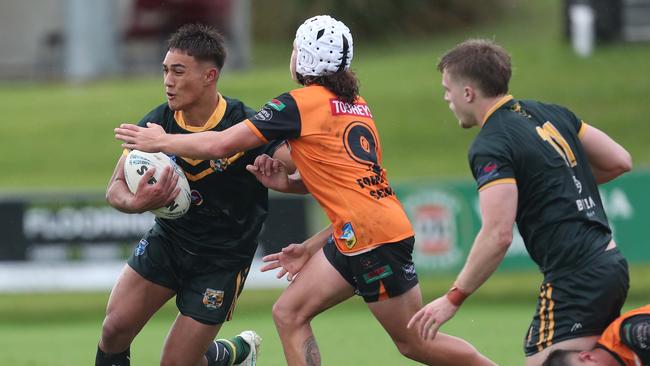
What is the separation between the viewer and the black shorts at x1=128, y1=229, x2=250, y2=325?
6859 mm

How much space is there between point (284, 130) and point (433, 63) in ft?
58.3

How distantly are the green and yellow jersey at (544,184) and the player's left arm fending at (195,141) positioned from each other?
1252 millimetres

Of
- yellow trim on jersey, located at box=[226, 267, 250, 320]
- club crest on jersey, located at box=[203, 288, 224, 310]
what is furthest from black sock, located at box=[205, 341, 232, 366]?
club crest on jersey, located at box=[203, 288, 224, 310]

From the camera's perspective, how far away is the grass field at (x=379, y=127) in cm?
1130

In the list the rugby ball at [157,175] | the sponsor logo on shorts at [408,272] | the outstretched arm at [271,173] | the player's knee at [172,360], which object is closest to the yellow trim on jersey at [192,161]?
the rugby ball at [157,175]

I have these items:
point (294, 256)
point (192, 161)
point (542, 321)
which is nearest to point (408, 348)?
point (294, 256)

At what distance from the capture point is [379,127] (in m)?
20.6

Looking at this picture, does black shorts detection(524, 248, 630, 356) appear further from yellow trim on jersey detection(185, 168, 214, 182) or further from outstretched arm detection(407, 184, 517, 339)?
yellow trim on jersey detection(185, 168, 214, 182)

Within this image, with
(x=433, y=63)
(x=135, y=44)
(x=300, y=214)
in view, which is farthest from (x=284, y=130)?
(x=135, y=44)

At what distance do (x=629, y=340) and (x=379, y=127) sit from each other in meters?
15.3

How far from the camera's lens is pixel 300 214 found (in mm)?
11758

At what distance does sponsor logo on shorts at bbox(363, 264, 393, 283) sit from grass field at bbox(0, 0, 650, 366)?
352cm

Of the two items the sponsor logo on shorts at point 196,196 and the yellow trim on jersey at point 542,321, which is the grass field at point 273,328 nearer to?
the sponsor logo on shorts at point 196,196

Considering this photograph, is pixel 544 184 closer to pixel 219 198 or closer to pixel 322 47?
pixel 322 47
